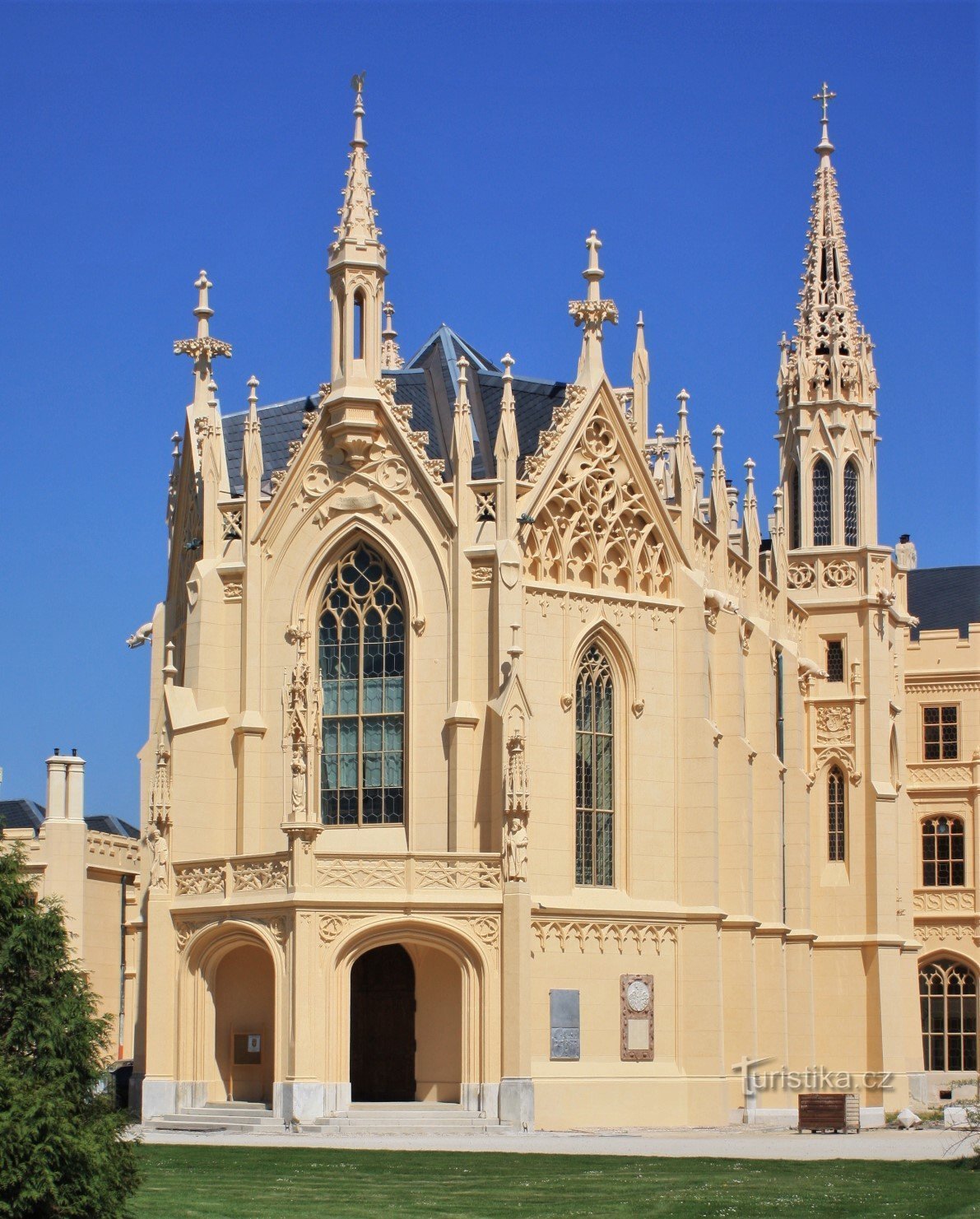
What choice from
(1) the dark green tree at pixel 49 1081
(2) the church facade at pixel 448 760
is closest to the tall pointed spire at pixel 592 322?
(2) the church facade at pixel 448 760

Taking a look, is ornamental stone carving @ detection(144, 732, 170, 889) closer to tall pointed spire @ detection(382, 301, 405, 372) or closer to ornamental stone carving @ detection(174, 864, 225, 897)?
ornamental stone carving @ detection(174, 864, 225, 897)

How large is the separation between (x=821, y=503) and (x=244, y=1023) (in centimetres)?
2614

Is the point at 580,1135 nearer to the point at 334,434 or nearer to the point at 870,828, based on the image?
the point at 334,434

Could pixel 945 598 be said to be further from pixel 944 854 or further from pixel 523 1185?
pixel 523 1185

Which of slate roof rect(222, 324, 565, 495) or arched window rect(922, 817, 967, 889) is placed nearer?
slate roof rect(222, 324, 565, 495)

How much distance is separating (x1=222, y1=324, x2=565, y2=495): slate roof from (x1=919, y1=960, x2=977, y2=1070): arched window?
26.4 metres

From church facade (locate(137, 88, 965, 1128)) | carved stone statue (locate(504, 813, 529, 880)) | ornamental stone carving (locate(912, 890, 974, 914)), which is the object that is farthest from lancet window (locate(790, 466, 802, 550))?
carved stone statue (locate(504, 813, 529, 880))

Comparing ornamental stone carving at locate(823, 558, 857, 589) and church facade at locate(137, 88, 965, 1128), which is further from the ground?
ornamental stone carving at locate(823, 558, 857, 589)

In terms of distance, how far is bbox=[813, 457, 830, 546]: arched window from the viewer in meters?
61.7

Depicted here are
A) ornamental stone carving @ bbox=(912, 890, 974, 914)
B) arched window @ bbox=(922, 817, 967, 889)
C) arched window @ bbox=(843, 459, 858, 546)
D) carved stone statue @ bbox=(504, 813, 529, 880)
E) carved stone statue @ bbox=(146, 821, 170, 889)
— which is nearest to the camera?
carved stone statue @ bbox=(504, 813, 529, 880)

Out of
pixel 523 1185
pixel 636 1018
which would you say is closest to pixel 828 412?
pixel 636 1018

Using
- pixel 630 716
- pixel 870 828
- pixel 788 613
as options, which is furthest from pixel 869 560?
pixel 630 716

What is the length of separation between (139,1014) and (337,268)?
55.1ft

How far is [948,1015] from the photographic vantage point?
66.2m
